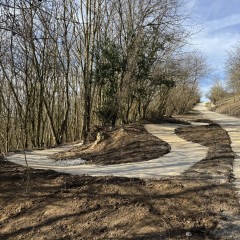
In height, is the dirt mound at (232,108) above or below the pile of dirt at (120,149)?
above

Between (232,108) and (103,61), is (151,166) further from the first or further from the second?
(232,108)

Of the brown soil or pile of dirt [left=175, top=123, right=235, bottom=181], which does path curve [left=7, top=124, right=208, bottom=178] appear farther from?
the brown soil

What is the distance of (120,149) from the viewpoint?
1024 cm

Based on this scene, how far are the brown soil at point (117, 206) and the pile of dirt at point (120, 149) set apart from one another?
2181 millimetres

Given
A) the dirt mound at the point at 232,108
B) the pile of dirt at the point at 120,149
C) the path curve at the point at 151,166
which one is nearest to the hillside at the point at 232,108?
the dirt mound at the point at 232,108

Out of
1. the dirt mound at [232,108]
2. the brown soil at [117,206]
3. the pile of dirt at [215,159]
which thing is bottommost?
the brown soil at [117,206]

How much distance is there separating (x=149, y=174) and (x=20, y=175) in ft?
9.11

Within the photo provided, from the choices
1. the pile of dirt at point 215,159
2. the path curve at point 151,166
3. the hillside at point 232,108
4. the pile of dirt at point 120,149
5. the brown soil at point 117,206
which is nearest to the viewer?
the brown soil at point 117,206

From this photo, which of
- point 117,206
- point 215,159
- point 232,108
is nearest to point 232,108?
point 232,108

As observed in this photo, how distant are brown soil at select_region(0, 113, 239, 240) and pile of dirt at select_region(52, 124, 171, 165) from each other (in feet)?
7.16

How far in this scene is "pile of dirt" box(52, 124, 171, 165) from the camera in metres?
9.01

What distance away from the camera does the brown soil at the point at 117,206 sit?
4.46 metres

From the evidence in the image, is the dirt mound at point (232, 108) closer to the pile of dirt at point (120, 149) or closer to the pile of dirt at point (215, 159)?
the pile of dirt at point (215, 159)

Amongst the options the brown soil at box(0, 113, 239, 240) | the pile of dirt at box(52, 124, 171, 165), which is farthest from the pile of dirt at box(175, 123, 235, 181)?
the pile of dirt at box(52, 124, 171, 165)
